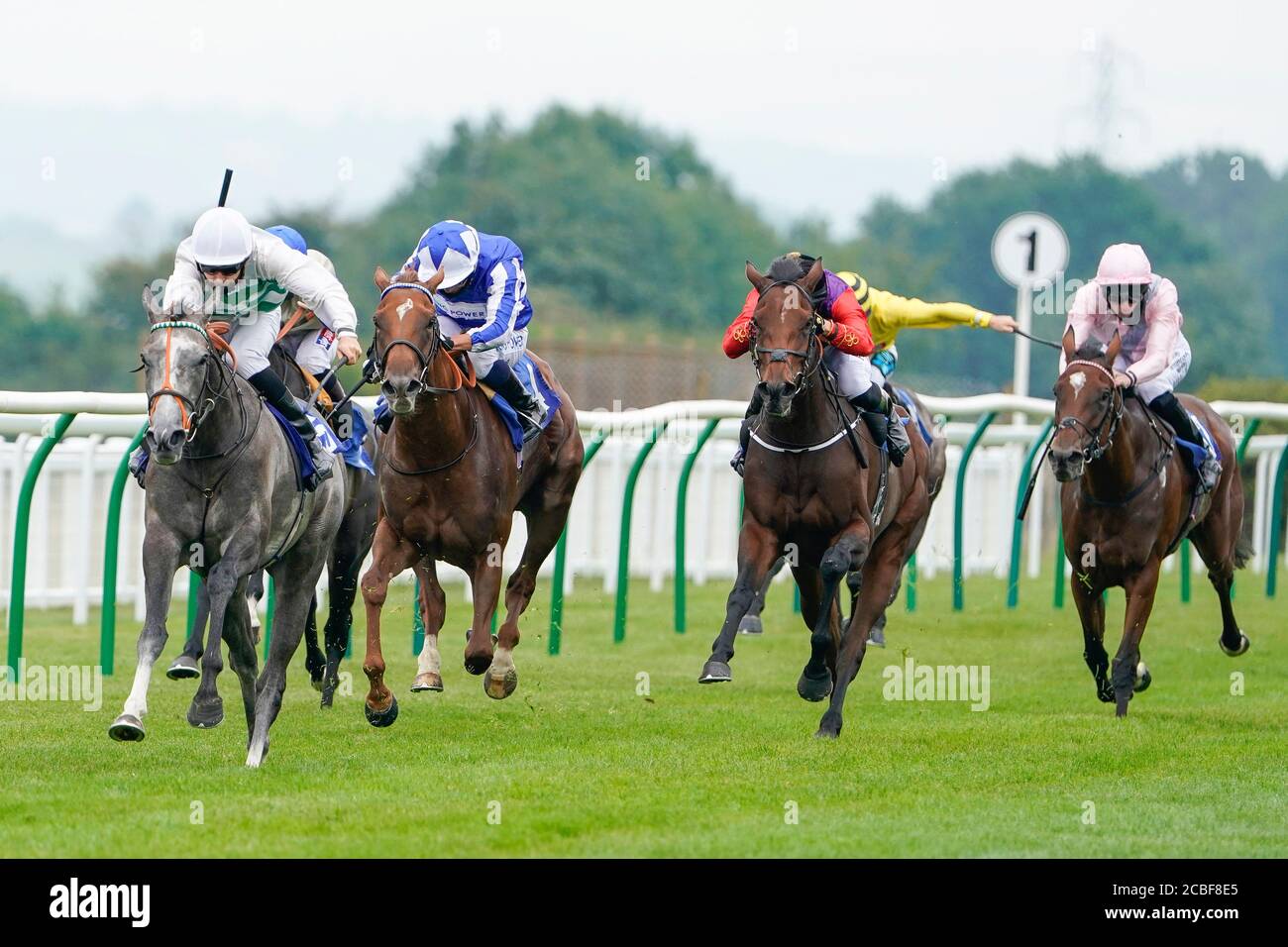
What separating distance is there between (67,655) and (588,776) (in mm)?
4298

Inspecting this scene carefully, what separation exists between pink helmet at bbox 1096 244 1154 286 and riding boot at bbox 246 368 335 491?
376cm

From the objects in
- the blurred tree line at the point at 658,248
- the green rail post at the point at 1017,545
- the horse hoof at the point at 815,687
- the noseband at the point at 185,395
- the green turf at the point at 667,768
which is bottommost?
the green turf at the point at 667,768

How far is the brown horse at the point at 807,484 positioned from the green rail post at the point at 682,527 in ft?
9.15

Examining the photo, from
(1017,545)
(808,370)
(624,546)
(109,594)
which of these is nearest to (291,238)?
(109,594)

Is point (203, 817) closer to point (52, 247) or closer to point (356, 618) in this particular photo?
point (356, 618)

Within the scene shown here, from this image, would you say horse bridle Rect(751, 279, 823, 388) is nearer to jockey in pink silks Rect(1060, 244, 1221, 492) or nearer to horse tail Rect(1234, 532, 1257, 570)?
jockey in pink silks Rect(1060, 244, 1221, 492)

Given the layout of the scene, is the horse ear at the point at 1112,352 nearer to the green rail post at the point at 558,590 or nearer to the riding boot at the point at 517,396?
the riding boot at the point at 517,396

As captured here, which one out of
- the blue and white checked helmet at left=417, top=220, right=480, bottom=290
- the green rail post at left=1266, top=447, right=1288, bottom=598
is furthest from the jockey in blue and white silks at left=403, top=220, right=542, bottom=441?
the green rail post at left=1266, top=447, right=1288, bottom=598

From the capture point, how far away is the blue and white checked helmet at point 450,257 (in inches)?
332

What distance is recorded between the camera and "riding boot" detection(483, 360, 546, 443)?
857 cm

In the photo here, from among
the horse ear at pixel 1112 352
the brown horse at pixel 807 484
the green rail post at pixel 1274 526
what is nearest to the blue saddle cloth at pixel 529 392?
the brown horse at pixel 807 484

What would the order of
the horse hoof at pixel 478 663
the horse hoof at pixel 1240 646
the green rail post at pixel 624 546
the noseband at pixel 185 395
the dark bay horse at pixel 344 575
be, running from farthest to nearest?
the green rail post at pixel 624 546 → the horse hoof at pixel 1240 646 → the dark bay horse at pixel 344 575 → the horse hoof at pixel 478 663 → the noseband at pixel 185 395
